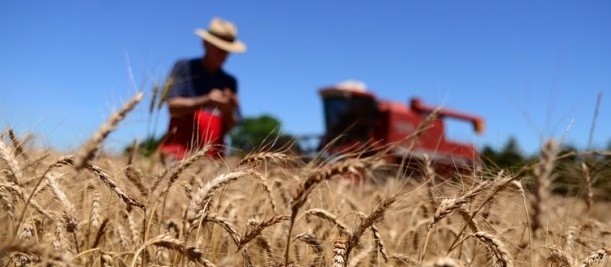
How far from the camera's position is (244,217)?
2.63 m

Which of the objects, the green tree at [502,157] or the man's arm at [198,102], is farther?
the man's arm at [198,102]

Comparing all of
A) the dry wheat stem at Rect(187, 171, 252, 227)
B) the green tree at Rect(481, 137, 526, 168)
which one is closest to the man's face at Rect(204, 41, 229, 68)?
the green tree at Rect(481, 137, 526, 168)

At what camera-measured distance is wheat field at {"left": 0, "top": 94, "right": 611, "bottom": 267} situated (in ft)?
4.68

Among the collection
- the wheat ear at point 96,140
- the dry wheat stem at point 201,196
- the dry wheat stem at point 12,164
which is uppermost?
the wheat ear at point 96,140

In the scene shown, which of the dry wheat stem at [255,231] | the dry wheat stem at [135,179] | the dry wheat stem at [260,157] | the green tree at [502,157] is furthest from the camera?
the green tree at [502,157]

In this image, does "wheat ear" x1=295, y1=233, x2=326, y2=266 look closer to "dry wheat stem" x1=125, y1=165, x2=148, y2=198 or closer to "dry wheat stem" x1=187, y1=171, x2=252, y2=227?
"dry wheat stem" x1=187, y1=171, x2=252, y2=227

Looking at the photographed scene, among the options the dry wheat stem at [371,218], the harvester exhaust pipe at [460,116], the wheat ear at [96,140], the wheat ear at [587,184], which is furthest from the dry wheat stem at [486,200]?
the harvester exhaust pipe at [460,116]

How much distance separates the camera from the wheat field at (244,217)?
1.43m

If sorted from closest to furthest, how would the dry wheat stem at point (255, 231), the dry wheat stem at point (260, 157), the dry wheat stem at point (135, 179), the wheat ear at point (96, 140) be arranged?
1. the wheat ear at point (96, 140)
2. the dry wheat stem at point (255, 231)
3. the dry wheat stem at point (260, 157)
4. the dry wheat stem at point (135, 179)

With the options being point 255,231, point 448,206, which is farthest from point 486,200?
point 255,231

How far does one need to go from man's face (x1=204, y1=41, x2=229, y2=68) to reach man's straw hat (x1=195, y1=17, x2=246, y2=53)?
9 centimetres

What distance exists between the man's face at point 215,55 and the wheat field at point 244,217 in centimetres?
234

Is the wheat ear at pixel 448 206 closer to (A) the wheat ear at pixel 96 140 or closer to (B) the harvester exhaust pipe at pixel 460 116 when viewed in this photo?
(A) the wheat ear at pixel 96 140

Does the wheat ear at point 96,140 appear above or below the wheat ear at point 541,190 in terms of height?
above
